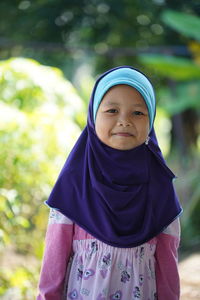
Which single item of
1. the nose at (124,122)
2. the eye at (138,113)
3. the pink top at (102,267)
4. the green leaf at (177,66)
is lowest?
the pink top at (102,267)

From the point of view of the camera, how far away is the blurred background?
11.4ft

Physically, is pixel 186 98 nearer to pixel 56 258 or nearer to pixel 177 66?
pixel 177 66

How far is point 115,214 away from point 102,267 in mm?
193

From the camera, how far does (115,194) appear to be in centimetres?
203

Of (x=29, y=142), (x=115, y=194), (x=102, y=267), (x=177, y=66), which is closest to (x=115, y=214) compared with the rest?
(x=115, y=194)

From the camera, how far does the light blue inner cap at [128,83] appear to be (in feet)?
6.73

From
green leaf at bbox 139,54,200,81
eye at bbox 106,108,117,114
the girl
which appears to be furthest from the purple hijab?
green leaf at bbox 139,54,200,81

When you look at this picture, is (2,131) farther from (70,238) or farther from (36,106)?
(70,238)

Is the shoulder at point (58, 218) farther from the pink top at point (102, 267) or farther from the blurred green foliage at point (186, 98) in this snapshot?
the blurred green foliage at point (186, 98)

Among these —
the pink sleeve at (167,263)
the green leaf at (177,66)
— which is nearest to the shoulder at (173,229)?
the pink sleeve at (167,263)

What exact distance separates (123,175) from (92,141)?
18 cm

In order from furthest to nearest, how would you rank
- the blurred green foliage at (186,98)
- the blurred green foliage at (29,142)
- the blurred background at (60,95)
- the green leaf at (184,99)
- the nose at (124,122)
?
the green leaf at (184,99), the blurred green foliage at (186,98), the blurred background at (60,95), the blurred green foliage at (29,142), the nose at (124,122)

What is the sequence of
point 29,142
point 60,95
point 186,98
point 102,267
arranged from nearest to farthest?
point 102,267 < point 29,142 < point 60,95 < point 186,98

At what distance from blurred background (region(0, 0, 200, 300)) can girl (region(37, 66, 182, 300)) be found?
47.0 inches
